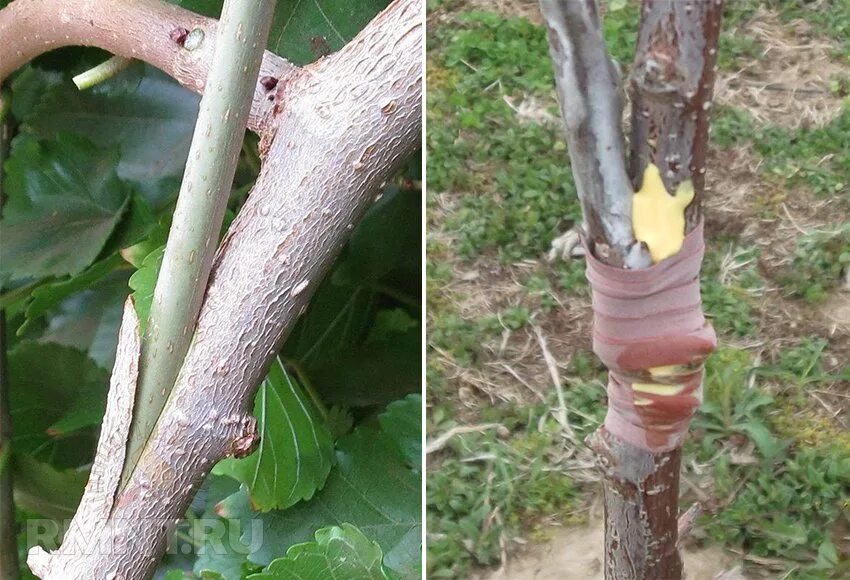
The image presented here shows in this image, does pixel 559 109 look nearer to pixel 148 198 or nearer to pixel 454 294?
pixel 454 294

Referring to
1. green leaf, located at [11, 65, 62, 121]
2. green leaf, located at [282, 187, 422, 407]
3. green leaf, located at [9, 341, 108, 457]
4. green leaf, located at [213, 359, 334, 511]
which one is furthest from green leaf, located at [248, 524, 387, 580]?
green leaf, located at [11, 65, 62, 121]

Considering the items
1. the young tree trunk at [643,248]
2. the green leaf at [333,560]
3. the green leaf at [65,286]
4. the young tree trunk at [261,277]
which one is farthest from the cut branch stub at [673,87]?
the green leaf at [65,286]

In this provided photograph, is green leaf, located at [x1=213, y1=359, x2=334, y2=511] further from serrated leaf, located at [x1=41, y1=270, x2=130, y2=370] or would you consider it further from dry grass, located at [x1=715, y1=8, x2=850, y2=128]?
dry grass, located at [x1=715, y1=8, x2=850, y2=128]

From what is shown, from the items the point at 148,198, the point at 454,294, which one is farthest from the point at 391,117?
the point at 148,198

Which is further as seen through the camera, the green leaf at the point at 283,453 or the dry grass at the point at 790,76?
the green leaf at the point at 283,453

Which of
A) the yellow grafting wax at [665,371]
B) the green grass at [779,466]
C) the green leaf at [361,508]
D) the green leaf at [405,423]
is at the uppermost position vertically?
the yellow grafting wax at [665,371]

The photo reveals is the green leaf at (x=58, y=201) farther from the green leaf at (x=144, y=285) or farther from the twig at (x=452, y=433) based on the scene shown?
the twig at (x=452, y=433)

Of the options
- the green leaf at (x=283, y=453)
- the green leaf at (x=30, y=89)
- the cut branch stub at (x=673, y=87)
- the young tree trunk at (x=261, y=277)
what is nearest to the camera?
the cut branch stub at (x=673, y=87)
